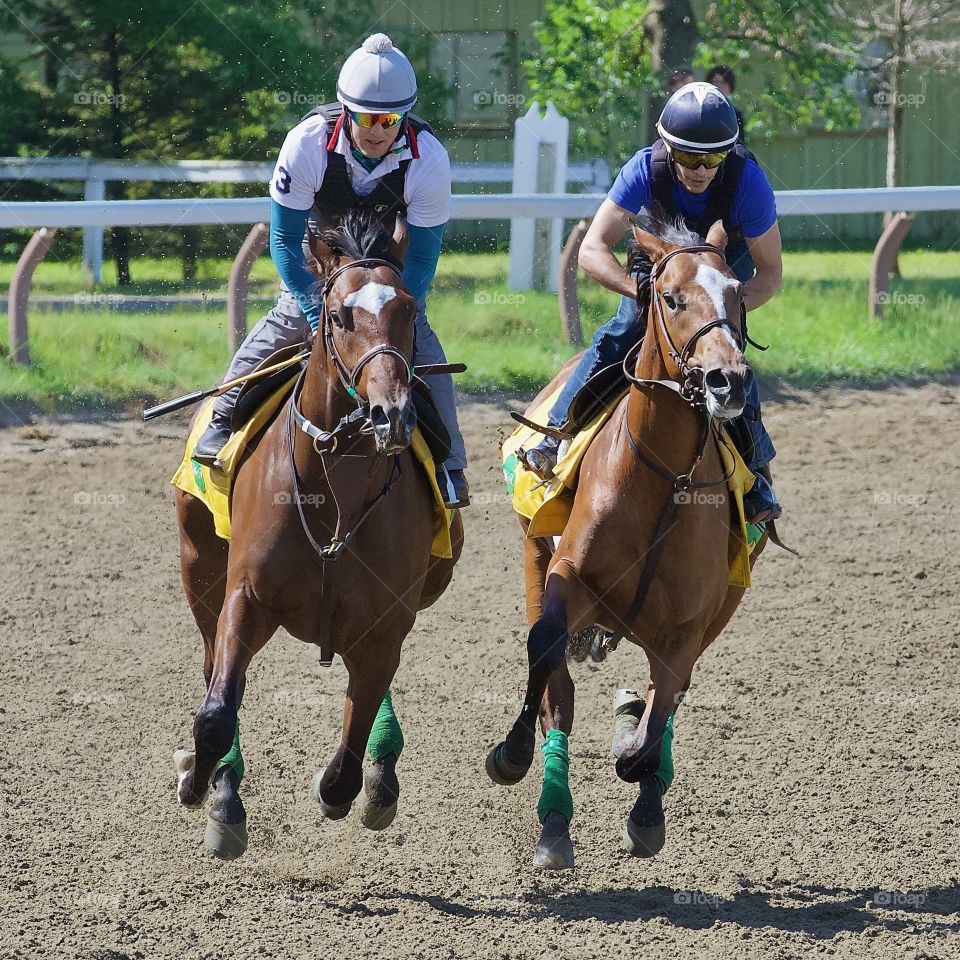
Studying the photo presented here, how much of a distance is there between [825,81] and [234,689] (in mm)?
12479

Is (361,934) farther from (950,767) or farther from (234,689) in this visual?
(950,767)

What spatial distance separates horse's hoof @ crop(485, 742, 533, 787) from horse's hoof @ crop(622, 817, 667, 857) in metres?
0.46

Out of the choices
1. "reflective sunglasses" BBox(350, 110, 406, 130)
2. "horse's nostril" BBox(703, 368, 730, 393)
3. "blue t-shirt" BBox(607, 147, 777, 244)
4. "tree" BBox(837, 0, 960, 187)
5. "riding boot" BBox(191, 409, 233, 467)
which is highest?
"tree" BBox(837, 0, 960, 187)

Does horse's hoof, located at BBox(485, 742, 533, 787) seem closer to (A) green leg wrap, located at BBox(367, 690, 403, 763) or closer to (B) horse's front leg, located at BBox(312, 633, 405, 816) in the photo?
(A) green leg wrap, located at BBox(367, 690, 403, 763)

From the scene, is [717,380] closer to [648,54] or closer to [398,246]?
[398,246]

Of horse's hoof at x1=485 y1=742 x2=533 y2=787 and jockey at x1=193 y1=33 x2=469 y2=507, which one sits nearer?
jockey at x1=193 y1=33 x2=469 y2=507

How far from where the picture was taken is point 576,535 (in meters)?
5.23

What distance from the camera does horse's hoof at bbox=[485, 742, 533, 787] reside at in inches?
211

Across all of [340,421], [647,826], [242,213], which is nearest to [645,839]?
[647,826]

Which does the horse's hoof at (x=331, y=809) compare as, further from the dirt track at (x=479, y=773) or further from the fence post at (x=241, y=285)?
the fence post at (x=241, y=285)

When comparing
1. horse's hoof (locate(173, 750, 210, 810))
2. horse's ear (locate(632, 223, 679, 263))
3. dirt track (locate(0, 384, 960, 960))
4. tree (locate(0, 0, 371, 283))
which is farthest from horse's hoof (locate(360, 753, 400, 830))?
tree (locate(0, 0, 371, 283))

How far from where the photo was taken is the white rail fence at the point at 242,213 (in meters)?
10.9

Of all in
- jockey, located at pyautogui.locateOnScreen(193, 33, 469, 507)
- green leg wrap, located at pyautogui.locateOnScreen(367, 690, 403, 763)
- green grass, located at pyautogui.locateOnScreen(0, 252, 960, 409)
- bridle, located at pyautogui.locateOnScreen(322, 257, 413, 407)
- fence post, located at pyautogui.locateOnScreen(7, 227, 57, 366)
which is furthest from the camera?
green grass, located at pyautogui.locateOnScreen(0, 252, 960, 409)

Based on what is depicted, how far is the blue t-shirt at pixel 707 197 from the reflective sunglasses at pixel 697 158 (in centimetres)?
20
